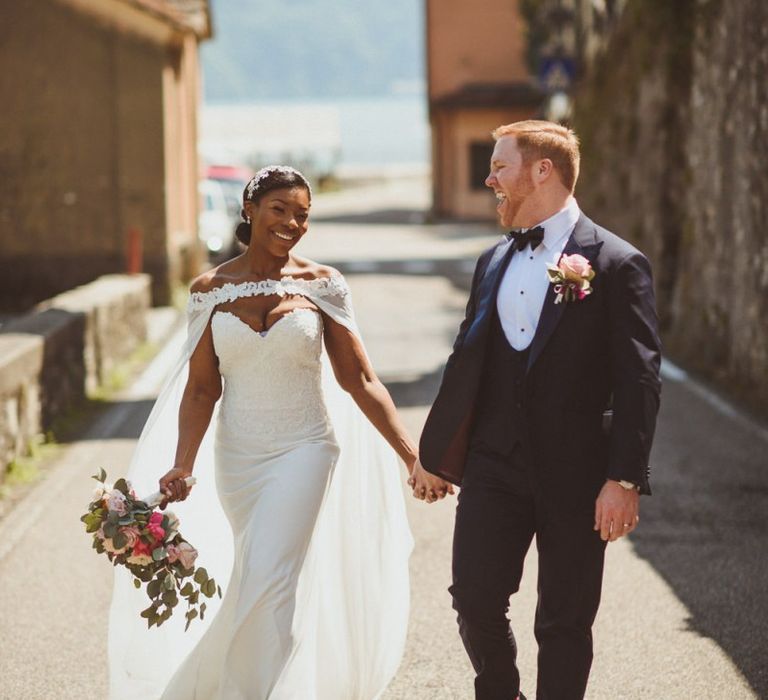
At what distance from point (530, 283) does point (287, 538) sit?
1.15m

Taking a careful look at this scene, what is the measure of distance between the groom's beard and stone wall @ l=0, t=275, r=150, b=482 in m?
Answer: 5.35

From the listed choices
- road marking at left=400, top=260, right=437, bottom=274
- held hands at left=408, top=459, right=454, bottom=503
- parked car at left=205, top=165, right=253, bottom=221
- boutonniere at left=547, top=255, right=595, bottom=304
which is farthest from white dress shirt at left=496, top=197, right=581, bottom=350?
parked car at left=205, top=165, right=253, bottom=221

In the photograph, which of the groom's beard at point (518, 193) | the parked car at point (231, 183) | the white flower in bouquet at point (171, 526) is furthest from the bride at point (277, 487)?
the parked car at point (231, 183)

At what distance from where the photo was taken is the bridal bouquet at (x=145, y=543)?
15.7 feet

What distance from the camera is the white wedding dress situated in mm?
4793

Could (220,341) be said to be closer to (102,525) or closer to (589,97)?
(102,525)

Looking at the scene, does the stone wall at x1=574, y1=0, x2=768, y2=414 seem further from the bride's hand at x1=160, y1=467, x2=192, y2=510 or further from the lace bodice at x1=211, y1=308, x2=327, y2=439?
the bride's hand at x1=160, y1=467, x2=192, y2=510

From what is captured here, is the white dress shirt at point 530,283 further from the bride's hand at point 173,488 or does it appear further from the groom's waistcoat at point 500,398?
the bride's hand at point 173,488

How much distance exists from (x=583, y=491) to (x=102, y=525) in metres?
1.55

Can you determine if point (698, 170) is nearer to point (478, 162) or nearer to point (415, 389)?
point (415, 389)

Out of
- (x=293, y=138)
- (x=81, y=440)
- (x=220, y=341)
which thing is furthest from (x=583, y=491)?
(x=293, y=138)

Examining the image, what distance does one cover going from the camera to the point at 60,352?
453 inches

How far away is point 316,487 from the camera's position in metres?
4.94

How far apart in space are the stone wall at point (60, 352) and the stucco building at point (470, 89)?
31065 mm
